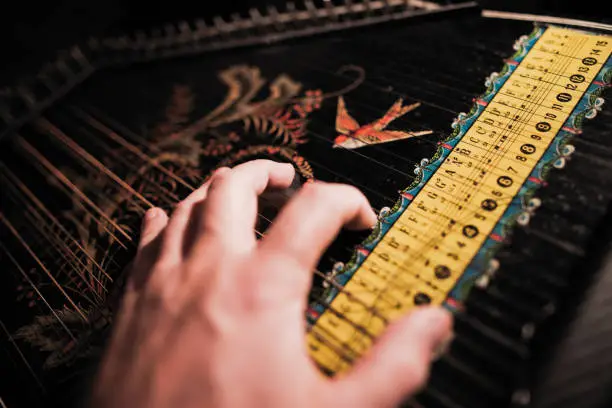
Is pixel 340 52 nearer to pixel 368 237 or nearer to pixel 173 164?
pixel 173 164

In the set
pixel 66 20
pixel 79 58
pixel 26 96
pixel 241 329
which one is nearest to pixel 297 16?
pixel 79 58

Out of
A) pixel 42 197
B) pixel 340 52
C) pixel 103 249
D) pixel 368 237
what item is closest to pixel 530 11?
pixel 340 52

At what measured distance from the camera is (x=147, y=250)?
0.65 m

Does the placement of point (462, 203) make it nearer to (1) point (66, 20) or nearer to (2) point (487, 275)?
(2) point (487, 275)

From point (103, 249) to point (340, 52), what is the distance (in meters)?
0.78

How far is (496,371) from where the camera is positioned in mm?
537

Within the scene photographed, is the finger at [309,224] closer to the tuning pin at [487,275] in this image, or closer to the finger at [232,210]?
the finger at [232,210]

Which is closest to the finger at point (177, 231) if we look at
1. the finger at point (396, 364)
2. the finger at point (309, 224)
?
the finger at point (309, 224)

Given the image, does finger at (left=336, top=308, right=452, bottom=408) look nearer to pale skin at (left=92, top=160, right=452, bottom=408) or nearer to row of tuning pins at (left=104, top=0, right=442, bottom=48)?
pale skin at (left=92, top=160, right=452, bottom=408)

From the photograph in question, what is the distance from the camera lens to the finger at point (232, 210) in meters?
0.55

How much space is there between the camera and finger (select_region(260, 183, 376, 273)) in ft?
1.64

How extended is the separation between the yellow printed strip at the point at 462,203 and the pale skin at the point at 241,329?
115 millimetres

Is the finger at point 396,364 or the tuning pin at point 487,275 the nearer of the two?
the finger at point 396,364

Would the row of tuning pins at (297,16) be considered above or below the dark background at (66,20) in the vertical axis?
below
